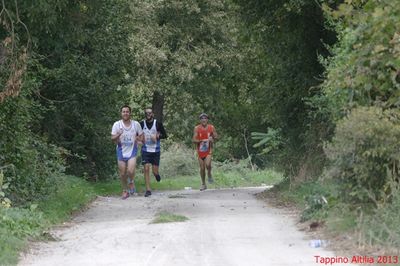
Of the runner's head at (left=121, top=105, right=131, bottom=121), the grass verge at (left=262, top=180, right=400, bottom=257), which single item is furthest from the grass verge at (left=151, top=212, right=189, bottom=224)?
the runner's head at (left=121, top=105, right=131, bottom=121)

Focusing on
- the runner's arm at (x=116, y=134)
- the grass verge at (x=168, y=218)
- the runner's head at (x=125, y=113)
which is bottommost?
the grass verge at (x=168, y=218)

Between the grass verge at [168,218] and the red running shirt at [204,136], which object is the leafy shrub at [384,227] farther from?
the red running shirt at [204,136]

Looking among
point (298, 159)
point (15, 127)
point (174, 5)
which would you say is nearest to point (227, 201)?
point (298, 159)

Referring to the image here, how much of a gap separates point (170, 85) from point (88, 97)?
9628 millimetres

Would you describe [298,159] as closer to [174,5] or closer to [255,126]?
[174,5]

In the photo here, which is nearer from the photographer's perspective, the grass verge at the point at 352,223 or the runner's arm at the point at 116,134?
the grass verge at the point at 352,223

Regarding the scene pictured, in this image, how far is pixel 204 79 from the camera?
3133cm

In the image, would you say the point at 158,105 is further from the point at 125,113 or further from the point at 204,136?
the point at 125,113

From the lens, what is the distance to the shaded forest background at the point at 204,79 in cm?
920

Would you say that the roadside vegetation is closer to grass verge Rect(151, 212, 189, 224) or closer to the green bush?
the green bush

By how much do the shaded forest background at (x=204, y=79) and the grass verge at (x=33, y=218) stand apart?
1.20ft

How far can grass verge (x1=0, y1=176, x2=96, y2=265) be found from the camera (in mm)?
8791

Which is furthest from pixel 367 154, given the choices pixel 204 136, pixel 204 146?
pixel 204 146

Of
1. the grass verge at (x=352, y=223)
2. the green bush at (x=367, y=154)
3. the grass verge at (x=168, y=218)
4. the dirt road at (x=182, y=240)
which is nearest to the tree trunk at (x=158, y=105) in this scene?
the dirt road at (x=182, y=240)
